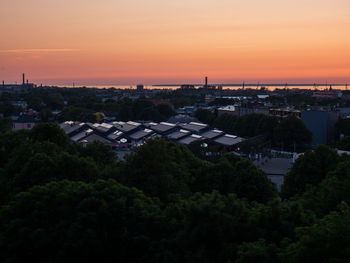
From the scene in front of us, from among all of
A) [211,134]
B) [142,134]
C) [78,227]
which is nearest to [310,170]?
[78,227]

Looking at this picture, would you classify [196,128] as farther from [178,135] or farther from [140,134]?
[140,134]

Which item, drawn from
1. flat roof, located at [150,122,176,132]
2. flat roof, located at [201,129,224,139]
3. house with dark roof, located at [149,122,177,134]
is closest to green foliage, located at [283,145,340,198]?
flat roof, located at [201,129,224,139]

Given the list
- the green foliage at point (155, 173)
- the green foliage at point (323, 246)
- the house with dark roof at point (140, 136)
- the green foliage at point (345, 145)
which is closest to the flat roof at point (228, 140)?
the house with dark roof at point (140, 136)

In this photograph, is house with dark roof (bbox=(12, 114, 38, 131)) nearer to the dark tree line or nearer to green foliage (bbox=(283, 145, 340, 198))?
green foliage (bbox=(283, 145, 340, 198))

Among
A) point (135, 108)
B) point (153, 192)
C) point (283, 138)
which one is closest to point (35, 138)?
point (153, 192)

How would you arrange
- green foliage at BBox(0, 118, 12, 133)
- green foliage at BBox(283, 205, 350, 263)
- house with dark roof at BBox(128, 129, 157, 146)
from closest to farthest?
1. green foliage at BBox(283, 205, 350, 263)
2. green foliage at BBox(0, 118, 12, 133)
3. house with dark roof at BBox(128, 129, 157, 146)

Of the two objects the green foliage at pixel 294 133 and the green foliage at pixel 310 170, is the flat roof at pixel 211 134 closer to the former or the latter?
the green foliage at pixel 294 133

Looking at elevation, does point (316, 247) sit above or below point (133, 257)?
above

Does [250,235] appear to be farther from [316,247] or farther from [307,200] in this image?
[307,200]
